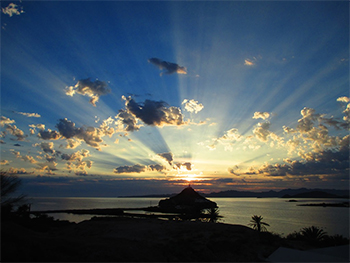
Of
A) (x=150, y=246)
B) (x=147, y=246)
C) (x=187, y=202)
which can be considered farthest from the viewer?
(x=187, y=202)

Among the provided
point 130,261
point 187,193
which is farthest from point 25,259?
point 187,193

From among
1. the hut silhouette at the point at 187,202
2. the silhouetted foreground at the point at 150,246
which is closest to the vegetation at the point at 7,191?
the silhouetted foreground at the point at 150,246

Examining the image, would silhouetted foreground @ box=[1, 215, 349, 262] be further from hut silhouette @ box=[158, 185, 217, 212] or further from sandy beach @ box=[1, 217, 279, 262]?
hut silhouette @ box=[158, 185, 217, 212]

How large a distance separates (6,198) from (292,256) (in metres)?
24.0

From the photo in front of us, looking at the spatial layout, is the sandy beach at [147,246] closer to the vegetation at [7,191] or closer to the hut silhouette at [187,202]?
the vegetation at [7,191]

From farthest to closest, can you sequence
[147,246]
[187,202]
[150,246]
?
1. [187,202]
2. [150,246]
3. [147,246]

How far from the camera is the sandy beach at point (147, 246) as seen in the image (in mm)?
12530

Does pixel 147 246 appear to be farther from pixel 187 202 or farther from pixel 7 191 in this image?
pixel 187 202

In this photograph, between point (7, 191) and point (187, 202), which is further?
point (187, 202)

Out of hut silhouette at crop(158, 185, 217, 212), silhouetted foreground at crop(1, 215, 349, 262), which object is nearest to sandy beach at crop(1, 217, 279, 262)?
silhouetted foreground at crop(1, 215, 349, 262)

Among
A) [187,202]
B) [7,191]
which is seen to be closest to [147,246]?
[7,191]

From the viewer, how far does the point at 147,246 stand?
694 inches

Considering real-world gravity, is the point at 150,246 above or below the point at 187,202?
above

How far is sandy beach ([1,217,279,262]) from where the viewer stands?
12.5 metres
